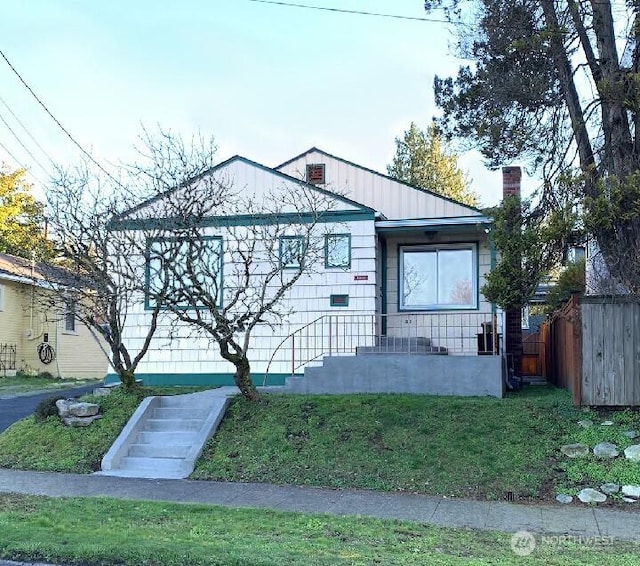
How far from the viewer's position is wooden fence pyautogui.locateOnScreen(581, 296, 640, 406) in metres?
10.3

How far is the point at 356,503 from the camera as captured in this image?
26.9 ft

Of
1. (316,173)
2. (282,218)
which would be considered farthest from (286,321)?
(316,173)

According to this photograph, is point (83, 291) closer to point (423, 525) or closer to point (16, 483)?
point (16, 483)

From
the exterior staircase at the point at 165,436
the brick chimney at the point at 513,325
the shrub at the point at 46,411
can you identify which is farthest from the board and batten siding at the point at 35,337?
the brick chimney at the point at 513,325

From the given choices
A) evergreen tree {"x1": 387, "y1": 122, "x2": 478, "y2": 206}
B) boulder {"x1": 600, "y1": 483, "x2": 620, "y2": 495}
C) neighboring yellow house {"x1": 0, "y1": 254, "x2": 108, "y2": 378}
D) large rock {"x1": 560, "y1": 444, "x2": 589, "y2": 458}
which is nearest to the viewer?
boulder {"x1": 600, "y1": 483, "x2": 620, "y2": 495}

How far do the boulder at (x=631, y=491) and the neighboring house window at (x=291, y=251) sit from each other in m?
5.92

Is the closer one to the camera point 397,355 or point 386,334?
point 397,355

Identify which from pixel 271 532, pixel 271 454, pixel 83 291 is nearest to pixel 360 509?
pixel 271 532

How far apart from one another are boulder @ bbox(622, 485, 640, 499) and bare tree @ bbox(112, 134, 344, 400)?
5.66m

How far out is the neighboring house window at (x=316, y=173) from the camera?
54.9 ft

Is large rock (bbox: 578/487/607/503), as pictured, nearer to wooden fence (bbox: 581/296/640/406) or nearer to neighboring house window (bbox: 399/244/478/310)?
wooden fence (bbox: 581/296/640/406)

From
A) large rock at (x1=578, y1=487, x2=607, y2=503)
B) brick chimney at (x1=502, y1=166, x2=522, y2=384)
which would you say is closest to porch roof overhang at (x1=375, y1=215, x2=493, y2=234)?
brick chimney at (x1=502, y1=166, x2=522, y2=384)

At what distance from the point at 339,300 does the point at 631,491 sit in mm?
7129

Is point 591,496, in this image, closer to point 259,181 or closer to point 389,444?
point 389,444
